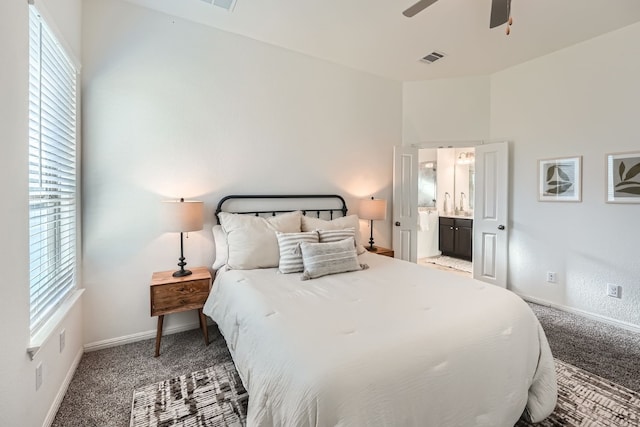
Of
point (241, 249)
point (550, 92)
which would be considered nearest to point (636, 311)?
point (550, 92)

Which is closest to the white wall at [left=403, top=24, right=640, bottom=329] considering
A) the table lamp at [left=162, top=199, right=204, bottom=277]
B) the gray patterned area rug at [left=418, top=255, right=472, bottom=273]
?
the gray patterned area rug at [left=418, top=255, right=472, bottom=273]

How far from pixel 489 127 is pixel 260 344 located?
14.1ft

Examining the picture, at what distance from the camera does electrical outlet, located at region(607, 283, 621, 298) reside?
304cm

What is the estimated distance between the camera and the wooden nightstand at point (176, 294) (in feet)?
7.72

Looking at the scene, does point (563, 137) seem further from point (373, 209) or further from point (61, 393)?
point (61, 393)

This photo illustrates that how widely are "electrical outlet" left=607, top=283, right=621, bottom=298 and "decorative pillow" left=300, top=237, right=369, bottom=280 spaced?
2.79 m

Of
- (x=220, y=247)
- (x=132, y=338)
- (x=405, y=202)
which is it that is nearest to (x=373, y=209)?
(x=405, y=202)

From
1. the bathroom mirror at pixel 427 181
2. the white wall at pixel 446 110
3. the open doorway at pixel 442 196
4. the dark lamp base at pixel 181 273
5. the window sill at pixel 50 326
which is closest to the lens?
the window sill at pixel 50 326

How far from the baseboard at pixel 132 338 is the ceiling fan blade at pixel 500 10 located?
372 cm

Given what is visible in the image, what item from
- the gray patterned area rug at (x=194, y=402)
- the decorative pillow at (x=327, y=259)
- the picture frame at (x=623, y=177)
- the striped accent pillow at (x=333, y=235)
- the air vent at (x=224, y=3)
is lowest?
the gray patterned area rug at (x=194, y=402)

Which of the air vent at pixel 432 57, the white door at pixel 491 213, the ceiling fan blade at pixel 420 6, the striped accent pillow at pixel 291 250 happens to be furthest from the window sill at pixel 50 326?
the white door at pixel 491 213

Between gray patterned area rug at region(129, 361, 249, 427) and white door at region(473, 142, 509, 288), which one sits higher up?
white door at region(473, 142, 509, 288)

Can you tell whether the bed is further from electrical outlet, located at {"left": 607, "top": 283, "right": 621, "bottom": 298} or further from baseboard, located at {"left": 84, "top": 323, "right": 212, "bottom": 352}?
electrical outlet, located at {"left": 607, "top": 283, "right": 621, "bottom": 298}

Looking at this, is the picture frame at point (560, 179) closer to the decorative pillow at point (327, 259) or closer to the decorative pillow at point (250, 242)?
the decorative pillow at point (327, 259)
